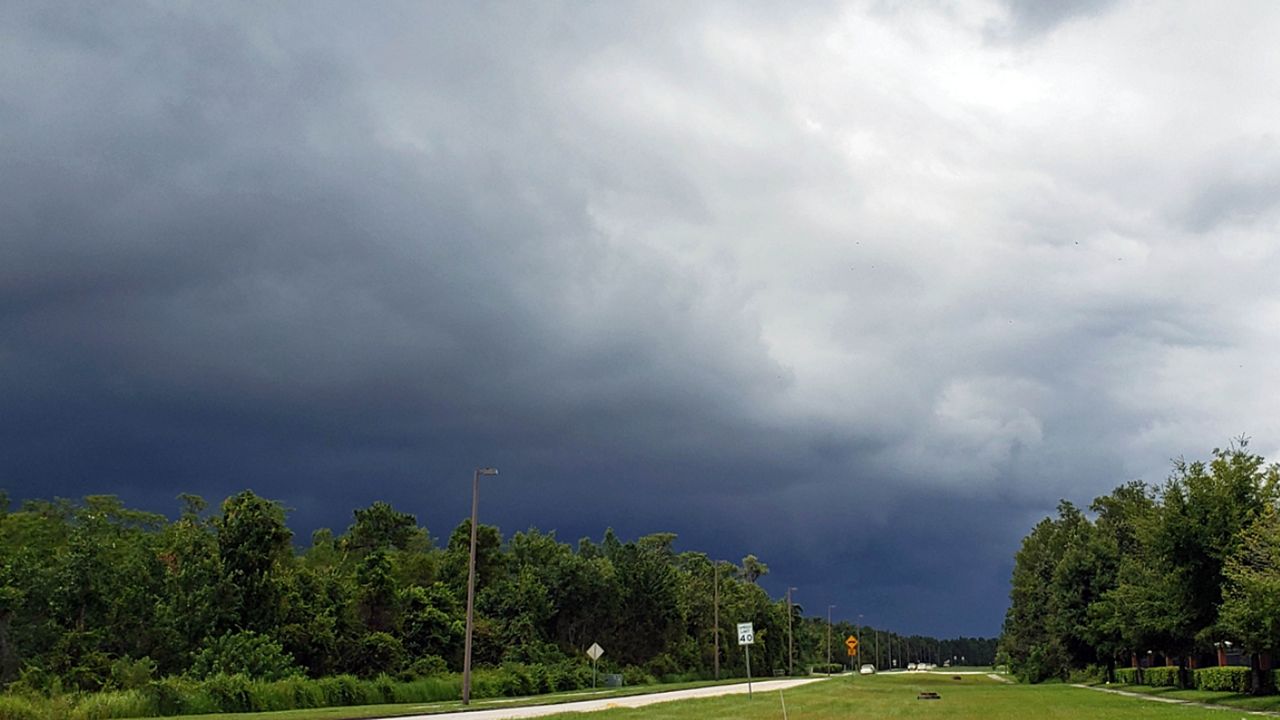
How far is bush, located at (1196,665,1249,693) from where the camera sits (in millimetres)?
55156

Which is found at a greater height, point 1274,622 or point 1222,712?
point 1274,622

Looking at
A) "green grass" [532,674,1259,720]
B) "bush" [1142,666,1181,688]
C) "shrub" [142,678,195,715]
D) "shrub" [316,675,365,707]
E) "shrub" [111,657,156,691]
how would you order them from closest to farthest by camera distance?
"shrub" [142,678,195,715] < "green grass" [532,674,1259,720] < "shrub" [111,657,156,691] < "shrub" [316,675,365,707] < "bush" [1142,666,1181,688]

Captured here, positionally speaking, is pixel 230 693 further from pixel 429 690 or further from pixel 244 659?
pixel 429 690

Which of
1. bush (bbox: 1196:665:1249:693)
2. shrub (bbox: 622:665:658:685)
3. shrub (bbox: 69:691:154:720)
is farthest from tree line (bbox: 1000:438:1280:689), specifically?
shrub (bbox: 69:691:154:720)

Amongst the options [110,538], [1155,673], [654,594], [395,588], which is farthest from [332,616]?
[1155,673]

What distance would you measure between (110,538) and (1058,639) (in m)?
73.9

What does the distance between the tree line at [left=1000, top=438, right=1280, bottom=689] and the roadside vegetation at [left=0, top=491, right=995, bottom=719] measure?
117 ft

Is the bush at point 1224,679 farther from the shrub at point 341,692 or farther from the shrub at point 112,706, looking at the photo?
the shrub at point 112,706

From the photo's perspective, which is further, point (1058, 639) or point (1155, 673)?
point (1058, 639)

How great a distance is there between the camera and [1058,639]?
9194cm

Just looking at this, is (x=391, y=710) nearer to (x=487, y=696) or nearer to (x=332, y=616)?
(x=487, y=696)

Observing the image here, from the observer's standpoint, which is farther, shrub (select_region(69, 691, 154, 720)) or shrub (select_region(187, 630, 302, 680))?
shrub (select_region(187, 630, 302, 680))

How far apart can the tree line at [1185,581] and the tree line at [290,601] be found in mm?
35819

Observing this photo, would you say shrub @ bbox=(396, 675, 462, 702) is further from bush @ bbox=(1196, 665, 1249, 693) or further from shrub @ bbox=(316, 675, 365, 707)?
bush @ bbox=(1196, 665, 1249, 693)
